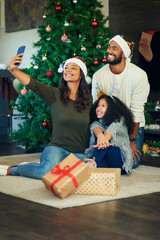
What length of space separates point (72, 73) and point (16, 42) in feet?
14.4

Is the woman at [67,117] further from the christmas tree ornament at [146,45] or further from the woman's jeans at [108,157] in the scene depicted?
the christmas tree ornament at [146,45]

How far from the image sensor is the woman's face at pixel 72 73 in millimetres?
3439

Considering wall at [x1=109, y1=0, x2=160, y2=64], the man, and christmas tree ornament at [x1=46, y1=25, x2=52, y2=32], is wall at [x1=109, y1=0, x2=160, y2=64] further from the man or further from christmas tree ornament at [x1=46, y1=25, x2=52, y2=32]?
the man

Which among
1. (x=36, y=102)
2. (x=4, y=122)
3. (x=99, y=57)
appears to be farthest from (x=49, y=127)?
(x=4, y=122)

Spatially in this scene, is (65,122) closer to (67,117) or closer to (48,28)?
(67,117)

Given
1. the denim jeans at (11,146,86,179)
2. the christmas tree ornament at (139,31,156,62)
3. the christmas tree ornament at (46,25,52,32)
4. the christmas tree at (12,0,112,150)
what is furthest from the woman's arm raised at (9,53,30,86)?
the christmas tree ornament at (139,31,156,62)

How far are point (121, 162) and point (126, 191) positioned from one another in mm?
513

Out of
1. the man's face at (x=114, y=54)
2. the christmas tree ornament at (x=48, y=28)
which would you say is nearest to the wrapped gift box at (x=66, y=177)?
the man's face at (x=114, y=54)

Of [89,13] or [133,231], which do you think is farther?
[89,13]

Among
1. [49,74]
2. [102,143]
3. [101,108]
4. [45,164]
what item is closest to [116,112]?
[101,108]

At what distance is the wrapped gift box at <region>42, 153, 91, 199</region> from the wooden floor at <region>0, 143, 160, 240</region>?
168mm

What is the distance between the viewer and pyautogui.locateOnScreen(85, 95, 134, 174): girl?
132 inches

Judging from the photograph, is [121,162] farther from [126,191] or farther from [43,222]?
[43,222]

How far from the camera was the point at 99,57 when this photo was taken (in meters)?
5.12
